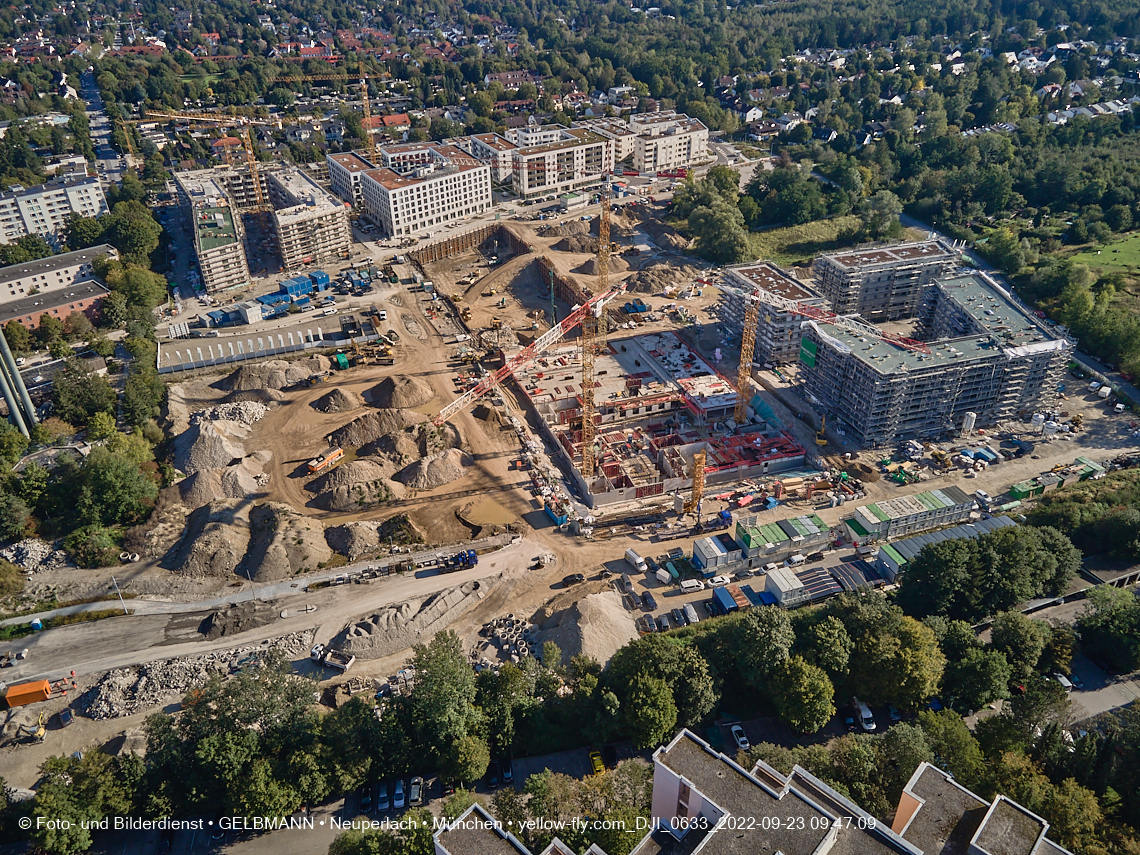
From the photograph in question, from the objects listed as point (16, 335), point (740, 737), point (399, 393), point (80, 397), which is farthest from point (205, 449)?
point (740, 737)

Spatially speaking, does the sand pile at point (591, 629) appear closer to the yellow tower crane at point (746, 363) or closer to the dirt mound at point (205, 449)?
the yellow tower crane at point (746, 363)

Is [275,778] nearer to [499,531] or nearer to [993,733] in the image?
[499,531]

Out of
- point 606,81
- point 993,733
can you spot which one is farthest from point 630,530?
point 606,81

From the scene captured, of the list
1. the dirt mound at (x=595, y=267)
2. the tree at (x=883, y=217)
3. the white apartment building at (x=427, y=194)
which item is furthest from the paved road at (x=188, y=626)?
the tree at (x=883, y=217)

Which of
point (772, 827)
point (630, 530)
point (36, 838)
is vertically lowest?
point (630, 530)

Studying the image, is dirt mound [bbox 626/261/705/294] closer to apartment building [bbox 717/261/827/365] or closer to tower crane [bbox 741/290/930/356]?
apartment building [bbox 717/261/827/365]

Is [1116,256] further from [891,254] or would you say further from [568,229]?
[568,229]
